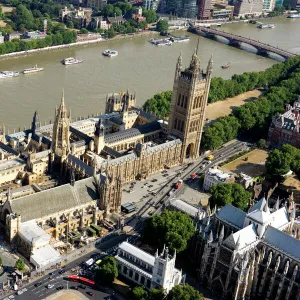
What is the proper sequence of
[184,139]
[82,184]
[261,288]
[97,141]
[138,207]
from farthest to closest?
1. [184,139]
2. [97,141]
3. [138,207]
4. [82,184]
5. [261,288]

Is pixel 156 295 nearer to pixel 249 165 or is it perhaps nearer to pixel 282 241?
pixel 282 241

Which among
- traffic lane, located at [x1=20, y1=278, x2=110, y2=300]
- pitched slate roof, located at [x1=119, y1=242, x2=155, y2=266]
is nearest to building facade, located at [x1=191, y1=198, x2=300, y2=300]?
pitched slate roof, located at [x1=119, y1=242, x2=155, y2=266]

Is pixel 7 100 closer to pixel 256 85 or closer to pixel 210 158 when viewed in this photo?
pixel 210 158

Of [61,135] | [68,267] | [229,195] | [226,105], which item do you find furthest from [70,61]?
[68,267]

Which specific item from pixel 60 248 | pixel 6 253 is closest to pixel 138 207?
pixel 60 248

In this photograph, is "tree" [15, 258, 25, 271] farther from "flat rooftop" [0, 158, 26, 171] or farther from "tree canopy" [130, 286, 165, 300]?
"flat rooftop" [0, 158, 26, 171]
